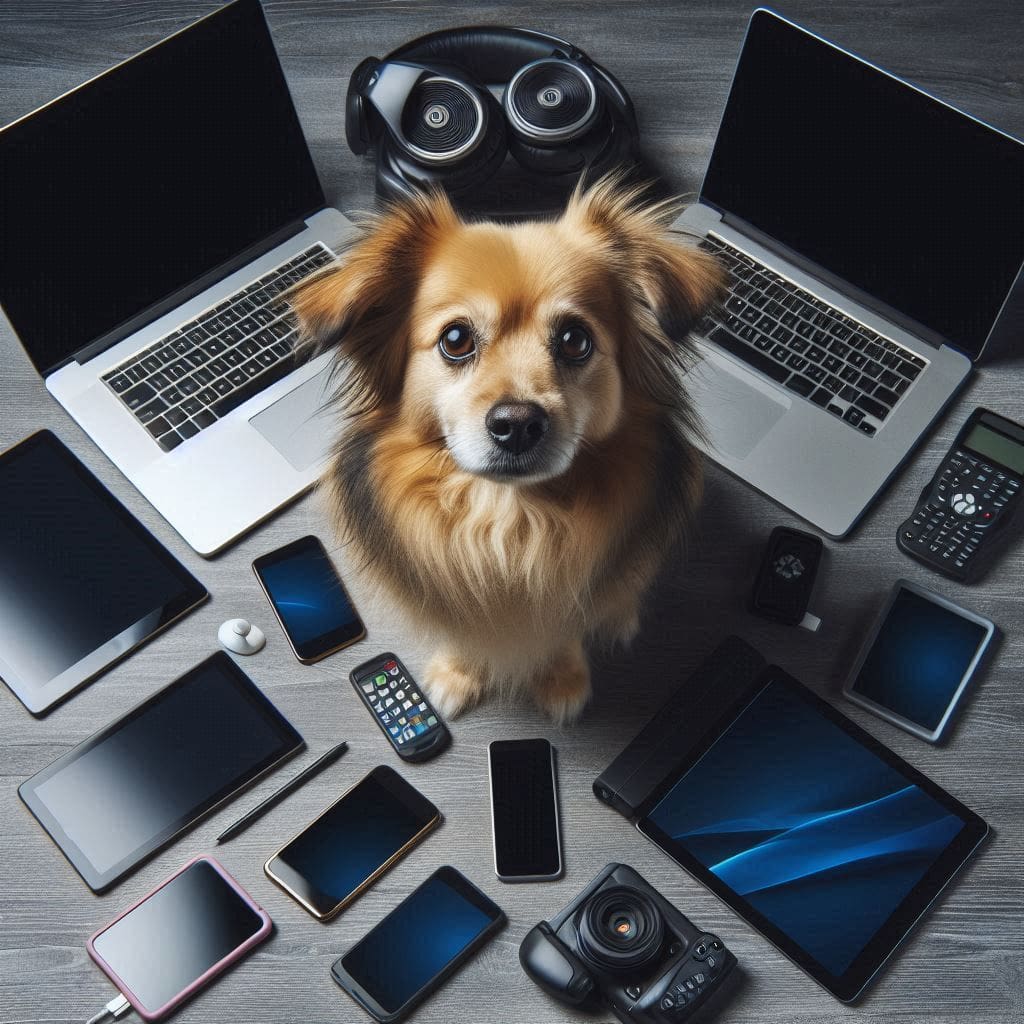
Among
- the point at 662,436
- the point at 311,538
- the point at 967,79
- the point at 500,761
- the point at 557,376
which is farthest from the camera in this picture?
the point at 967,79

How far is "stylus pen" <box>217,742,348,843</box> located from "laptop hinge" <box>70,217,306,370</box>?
2.51 feet

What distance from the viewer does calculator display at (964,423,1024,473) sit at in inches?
62.2

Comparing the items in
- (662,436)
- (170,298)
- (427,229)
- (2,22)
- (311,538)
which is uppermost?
(2,22)

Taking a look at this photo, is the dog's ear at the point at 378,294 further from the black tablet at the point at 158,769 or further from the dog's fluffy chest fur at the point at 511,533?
the black tablet at the point at 158,769

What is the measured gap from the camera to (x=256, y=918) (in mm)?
1412

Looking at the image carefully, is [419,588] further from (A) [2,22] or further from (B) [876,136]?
(A) [2,22]

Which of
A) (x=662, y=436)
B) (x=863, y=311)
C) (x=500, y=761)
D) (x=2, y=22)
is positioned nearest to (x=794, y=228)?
(x=863, y=311)

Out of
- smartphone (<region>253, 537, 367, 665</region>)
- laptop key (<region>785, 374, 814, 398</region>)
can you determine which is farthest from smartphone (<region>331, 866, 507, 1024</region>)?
laptop key (<region>785, 374, 814, 398</region>)

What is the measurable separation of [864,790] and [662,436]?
58 cm

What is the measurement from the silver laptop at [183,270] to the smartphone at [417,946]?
615 mm

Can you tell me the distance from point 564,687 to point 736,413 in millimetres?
531

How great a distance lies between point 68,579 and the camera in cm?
159

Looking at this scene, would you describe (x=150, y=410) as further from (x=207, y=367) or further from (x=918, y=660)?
(x=918, y=660)

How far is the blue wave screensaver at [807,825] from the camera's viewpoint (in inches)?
54.9
